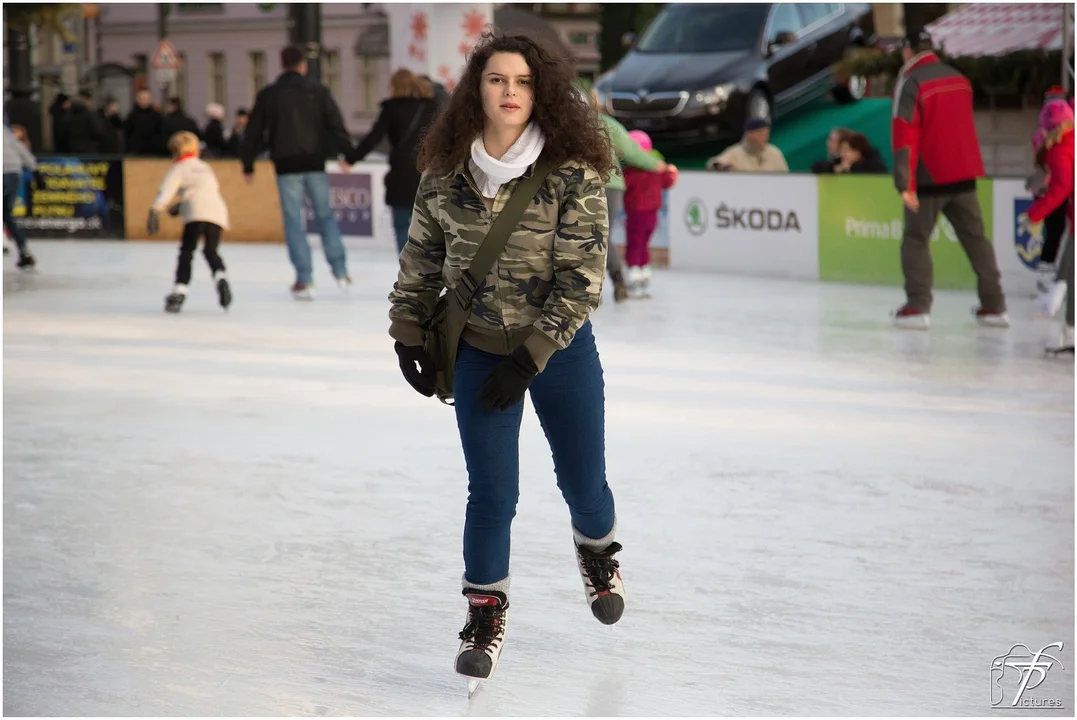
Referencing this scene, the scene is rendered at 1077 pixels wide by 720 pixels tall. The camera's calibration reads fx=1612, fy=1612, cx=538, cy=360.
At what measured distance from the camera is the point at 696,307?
10.4 metres

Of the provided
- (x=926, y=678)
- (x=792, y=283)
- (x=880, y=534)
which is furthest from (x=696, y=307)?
(x=926, y=678)

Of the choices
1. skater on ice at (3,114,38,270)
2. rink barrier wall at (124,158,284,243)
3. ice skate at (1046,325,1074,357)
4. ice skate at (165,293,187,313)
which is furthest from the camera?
rink barrier wall at (124,158,284,243)

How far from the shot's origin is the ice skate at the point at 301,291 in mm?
10953

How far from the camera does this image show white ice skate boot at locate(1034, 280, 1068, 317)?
353 inches

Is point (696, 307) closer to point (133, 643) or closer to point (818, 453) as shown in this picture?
point (818, 453)

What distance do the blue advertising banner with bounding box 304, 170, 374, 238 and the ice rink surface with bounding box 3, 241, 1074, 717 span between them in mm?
6794

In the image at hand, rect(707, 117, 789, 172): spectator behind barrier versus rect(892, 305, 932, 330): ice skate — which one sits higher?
rect(707, 117, 789, 172): spectator behind barrier

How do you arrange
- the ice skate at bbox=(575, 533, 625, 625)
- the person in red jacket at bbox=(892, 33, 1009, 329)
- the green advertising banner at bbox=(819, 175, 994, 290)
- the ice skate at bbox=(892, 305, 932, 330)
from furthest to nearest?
the green advertising banner at bbox=(819, 175, 994, 290) → the ice skate at bbox=(892, 305, 932, 330) → the person in red jacket at bbox=(892, 33, 1009, 329) → the ice skate at bbox=(575, 533, 625, 625)

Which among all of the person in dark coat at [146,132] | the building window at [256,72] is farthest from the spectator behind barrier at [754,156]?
the building window at [256,72]

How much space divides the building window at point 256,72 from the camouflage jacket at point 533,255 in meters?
43.5

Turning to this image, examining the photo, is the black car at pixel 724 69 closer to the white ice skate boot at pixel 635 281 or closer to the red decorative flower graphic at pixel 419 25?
the red decorative flower graphic at pixel 419 25

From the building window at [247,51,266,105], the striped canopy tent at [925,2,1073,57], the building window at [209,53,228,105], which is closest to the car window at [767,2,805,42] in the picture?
the striped canopy tent at [925,2,1073,57]

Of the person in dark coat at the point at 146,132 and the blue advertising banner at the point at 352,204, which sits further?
the person in dark coat at the point at 146,132

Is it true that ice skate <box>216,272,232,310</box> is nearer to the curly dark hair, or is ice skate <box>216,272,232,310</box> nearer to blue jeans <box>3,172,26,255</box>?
blue jeans <box>3,172,26,255</box>
